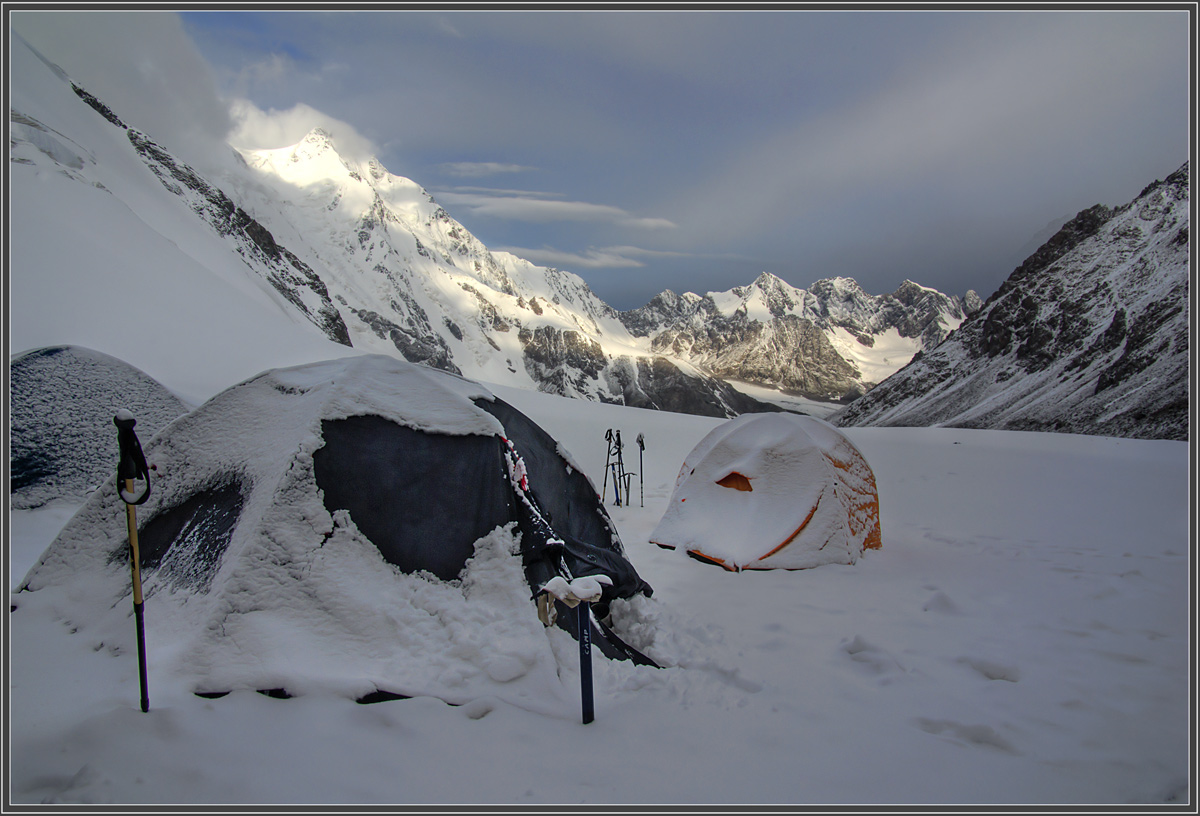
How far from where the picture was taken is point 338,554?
3.45 meters

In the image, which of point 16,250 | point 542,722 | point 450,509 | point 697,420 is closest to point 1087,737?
point 542,722

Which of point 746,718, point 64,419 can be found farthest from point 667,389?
point 746,718

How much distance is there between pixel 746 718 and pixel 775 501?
157 inches

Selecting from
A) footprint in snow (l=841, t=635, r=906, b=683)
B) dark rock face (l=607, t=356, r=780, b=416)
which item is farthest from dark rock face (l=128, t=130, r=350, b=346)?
dark rock face (l=607, t=356, r=780, b=416)

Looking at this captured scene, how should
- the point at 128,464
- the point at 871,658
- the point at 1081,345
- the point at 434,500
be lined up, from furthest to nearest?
the point at 1081,345
the point at 871,658
the point at 434,500
the point at 128,464

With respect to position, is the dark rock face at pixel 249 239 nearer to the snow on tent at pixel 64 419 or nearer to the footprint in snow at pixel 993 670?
the snow on tent at pixel 64 419

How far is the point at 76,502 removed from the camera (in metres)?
5.62

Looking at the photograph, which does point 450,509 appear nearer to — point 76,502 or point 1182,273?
point 76,502

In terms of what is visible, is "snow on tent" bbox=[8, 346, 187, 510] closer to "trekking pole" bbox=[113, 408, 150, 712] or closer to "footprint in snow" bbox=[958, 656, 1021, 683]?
"trekking pole" bbox=[113, 408, 150, 712]

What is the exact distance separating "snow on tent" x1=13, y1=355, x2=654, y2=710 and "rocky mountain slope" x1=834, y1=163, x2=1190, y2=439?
3508 cm

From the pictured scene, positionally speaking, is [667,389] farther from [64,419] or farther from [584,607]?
[584,607]

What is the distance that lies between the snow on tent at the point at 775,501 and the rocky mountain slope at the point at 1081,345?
97.8ft

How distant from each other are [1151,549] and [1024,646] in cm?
479

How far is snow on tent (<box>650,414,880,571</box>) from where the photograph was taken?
258 inches
